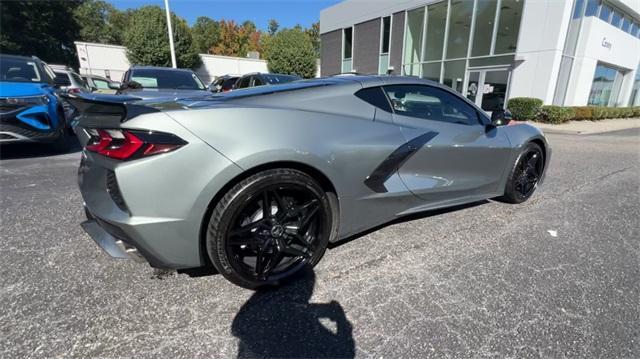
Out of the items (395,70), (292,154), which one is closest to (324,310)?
(292,154)

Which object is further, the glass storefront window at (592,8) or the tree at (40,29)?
the tree at (40,29)

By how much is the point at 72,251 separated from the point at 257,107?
1.87m

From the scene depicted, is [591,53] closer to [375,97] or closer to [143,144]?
[375,97]

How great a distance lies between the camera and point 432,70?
58.6ft

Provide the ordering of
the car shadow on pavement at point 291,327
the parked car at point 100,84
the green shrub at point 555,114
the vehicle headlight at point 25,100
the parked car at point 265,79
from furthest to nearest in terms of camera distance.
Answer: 1. the green shrub at point 555,114
2. the parked car at point 265,79
3. the parked car at point 100,84
4. the vehicle headlight at point 25,100
5. the car shadow on pavement at point 291,327

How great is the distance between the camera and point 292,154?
→ 74.4 inches

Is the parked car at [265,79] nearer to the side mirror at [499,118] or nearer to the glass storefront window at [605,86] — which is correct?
the side mirror at [499,118]

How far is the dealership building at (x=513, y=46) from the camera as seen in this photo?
43.0 feet

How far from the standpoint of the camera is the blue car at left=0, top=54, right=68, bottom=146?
14.6ft

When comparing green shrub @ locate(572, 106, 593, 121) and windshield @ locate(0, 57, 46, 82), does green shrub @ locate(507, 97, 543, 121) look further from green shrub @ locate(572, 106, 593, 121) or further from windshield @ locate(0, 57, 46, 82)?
windshield @ locate(0, 57, 46, 82)

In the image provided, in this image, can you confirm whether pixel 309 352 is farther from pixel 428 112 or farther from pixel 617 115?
pixel 617 115

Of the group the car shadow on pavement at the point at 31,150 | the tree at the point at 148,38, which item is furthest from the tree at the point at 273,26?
the car shadow on pavement at the point at 31,150

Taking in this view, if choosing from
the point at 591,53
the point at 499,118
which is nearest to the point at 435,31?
the point at 591,53

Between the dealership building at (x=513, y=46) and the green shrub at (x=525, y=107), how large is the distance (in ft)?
3.09
